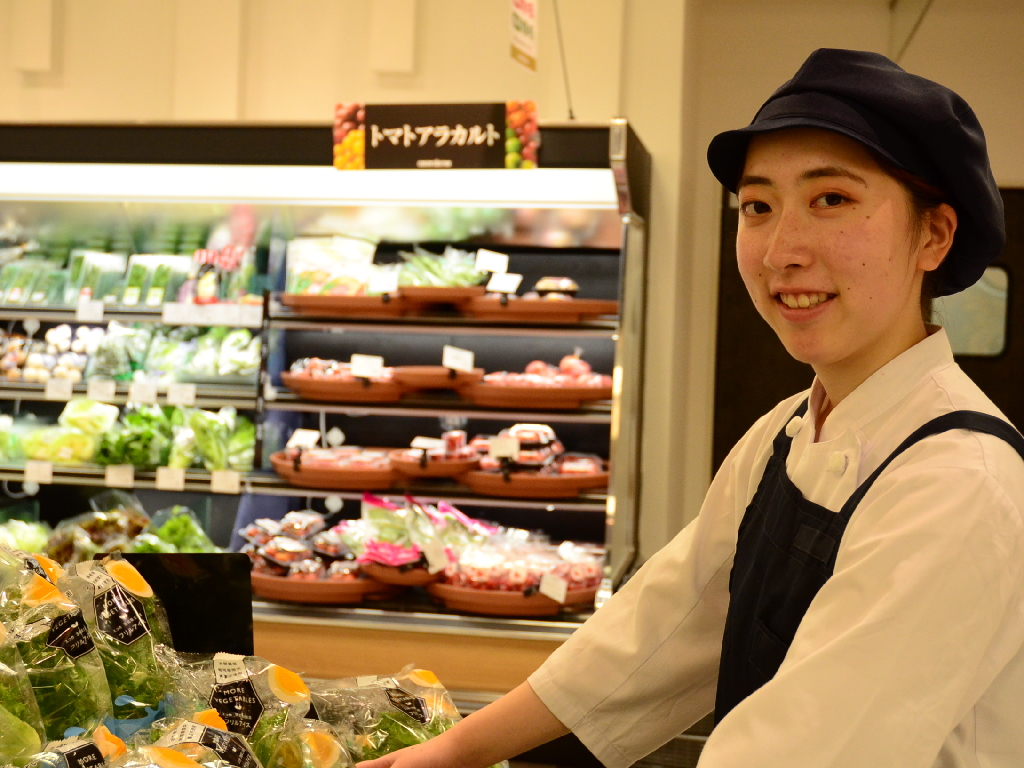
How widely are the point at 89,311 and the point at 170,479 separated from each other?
73 cm

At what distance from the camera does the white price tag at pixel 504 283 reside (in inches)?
139

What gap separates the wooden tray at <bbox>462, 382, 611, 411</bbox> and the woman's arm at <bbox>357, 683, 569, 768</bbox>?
1.99 m

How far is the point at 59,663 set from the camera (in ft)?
3.90

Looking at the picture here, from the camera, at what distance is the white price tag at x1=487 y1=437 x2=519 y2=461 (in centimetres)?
339

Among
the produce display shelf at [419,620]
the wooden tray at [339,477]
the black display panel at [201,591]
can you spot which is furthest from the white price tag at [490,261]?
the black display panel at [201,591]

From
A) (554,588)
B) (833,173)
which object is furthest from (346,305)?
(833,173)

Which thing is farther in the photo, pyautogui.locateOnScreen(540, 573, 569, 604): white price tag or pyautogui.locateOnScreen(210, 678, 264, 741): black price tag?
pyautogui.locateOnScreen(540, 573, 569, 604): white price tag

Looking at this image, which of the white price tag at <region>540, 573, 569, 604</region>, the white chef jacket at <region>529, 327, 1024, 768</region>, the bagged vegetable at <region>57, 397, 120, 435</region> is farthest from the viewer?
the bagged vegetable at <region>57, 397, 120, 435</region>

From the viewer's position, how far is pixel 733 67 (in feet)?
15.5

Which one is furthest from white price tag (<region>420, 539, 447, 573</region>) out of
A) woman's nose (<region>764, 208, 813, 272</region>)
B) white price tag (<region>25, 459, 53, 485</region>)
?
woman's nose (<region>764, 208, 813, 272</region>)

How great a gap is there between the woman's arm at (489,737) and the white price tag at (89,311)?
2824mm

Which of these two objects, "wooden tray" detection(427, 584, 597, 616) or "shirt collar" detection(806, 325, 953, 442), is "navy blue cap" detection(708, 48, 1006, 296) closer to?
"shirt collar" detection(806, 325, 953, 442)

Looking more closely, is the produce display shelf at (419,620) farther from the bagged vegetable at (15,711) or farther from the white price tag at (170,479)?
the bagged vegetable at (15,711)

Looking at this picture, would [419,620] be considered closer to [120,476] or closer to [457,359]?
[457,359]
